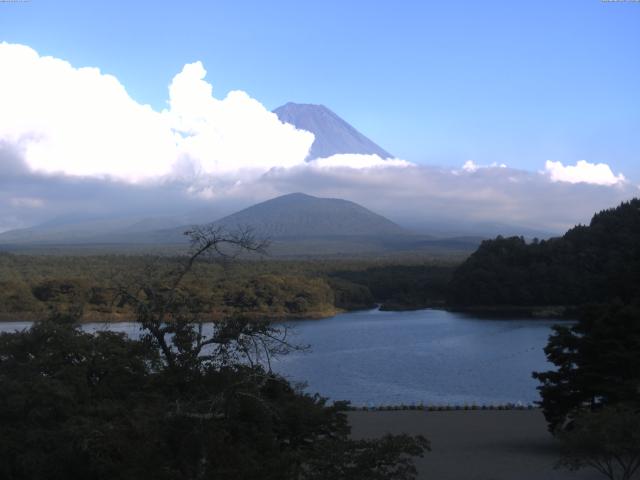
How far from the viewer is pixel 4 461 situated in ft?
19.3

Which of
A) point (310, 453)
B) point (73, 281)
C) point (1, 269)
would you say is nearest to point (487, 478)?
point (310, 453)

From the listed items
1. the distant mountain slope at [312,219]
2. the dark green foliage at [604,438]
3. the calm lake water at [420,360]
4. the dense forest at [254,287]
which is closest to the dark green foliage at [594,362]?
the dark green foliage at [604,438]

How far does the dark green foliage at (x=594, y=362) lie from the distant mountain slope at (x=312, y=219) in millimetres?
108294

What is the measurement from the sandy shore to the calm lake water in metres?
2.08

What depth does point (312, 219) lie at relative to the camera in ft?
440

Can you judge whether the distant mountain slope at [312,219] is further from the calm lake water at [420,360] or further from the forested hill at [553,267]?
the calm lake water at [420,360]

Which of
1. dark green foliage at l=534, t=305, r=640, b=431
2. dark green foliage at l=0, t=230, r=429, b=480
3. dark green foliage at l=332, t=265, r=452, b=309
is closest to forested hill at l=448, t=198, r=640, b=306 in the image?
dark green foliage at l=332, t=265, r=452, b=309

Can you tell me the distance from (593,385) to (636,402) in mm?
1024

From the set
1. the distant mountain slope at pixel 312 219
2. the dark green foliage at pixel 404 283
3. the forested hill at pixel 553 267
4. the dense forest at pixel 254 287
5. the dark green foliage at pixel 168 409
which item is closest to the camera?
the dark green foliage at pixel 168 409

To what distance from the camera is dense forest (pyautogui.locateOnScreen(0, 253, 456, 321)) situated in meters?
32.4

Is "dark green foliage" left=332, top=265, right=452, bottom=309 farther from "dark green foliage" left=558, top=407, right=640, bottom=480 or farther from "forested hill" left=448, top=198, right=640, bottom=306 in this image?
"dark green foliage" left=558, top=407, right=640, bottom=480

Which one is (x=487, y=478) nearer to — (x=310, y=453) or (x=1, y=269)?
(x=310, y=453)

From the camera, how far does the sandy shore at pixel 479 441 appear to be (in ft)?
28.4

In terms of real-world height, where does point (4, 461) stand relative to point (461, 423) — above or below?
above
